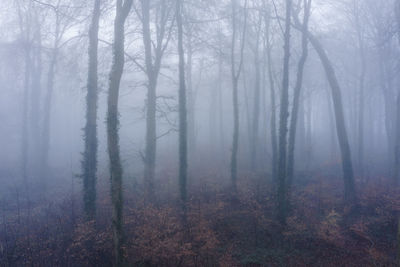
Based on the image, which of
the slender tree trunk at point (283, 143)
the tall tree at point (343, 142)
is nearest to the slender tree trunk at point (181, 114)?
the slender tree trunk at point (283, 143)

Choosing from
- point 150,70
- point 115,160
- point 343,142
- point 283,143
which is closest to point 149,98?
point 150,70

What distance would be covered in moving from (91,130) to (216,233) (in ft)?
21.1

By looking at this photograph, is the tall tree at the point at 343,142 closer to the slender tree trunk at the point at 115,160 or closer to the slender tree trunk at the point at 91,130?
the slender tree trunk at the point at 91,130

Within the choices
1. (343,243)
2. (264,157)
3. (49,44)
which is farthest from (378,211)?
(49,44)

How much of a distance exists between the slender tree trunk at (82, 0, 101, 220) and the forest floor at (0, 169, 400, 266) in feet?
2.77

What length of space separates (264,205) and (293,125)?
13.9 feet

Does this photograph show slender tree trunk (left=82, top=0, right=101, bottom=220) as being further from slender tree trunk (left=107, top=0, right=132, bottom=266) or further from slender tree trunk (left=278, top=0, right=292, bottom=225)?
slender tree trunk (left=278, top=0, right=292, bottom=225)

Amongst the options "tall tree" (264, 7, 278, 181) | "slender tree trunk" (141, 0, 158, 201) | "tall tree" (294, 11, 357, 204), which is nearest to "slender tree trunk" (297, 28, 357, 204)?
"tall tree" (294, 11, 357, 204)

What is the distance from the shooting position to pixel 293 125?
14141 mm

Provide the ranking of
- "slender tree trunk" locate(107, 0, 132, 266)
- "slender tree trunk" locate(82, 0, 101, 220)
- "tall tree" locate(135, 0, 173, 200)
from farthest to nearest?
"tall tree" locate(135, 0, 173, 200), "slender tree trunk" locate(82, 0, 101, 220), "slender tree trunk" locate(107, 0, 132, 266)

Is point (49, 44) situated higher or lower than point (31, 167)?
higher

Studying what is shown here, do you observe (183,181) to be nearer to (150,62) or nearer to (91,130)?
(91,130)

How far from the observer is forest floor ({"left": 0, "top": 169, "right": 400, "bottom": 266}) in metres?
8.72

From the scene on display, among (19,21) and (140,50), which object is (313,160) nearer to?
(140,50)
